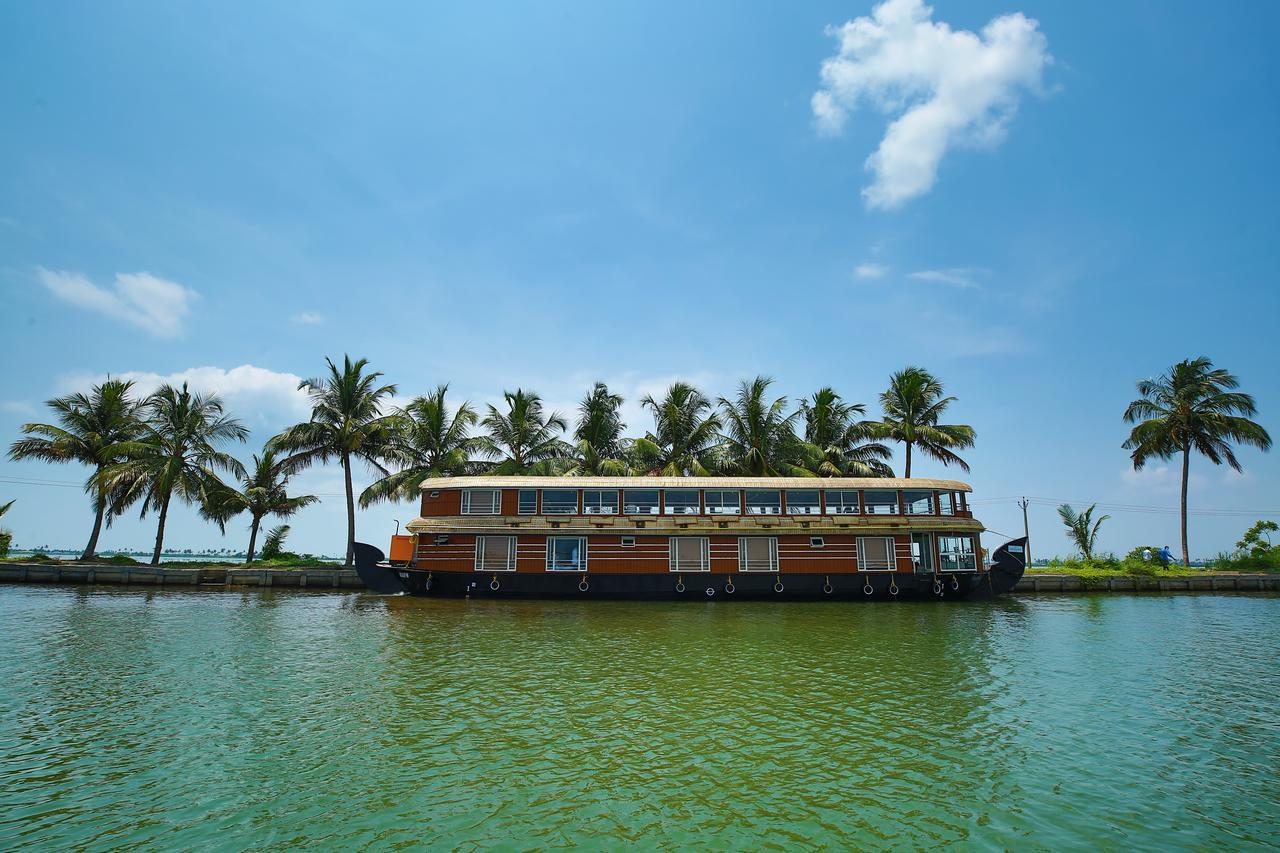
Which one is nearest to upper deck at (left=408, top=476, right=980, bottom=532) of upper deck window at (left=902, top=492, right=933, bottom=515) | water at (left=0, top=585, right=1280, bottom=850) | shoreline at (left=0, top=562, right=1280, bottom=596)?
upper deck window at (left=902, top=492, right=933, bottom=515)

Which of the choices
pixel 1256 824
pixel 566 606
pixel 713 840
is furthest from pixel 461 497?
pixel 1256 824

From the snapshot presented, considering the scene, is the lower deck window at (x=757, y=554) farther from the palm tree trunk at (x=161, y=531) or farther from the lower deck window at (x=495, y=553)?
the palm tree trunk at (x=161, y=531)

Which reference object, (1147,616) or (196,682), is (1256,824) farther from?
(1147,616)

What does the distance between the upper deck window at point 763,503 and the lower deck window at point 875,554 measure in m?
4.55

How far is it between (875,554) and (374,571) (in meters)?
26.7

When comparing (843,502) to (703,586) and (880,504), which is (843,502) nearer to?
(880,504)

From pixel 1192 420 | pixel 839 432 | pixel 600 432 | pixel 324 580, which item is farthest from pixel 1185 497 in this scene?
pixel 324 580

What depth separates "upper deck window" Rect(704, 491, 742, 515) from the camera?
33.4 metres

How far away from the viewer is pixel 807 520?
1277 inches

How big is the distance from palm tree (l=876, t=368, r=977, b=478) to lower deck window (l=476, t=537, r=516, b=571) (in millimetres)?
27091

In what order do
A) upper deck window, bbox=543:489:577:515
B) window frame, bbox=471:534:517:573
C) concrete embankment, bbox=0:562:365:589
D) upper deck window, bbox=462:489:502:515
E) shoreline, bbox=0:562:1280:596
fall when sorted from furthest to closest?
shoreline, bbox=0:562:1280:596, concrete embankment, bbox=0:562:365:589, upper deck window, bbox=543:489:577:515, upper deck window, bbox=462:489:502:515, window frame, bbox=471:534:517:573

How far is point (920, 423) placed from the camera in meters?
44.8

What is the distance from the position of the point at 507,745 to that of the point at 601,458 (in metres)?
35.2

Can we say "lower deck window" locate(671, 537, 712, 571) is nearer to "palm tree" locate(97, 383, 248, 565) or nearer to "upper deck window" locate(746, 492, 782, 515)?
"upper deck window" locate(746, 492, 782, 515)
